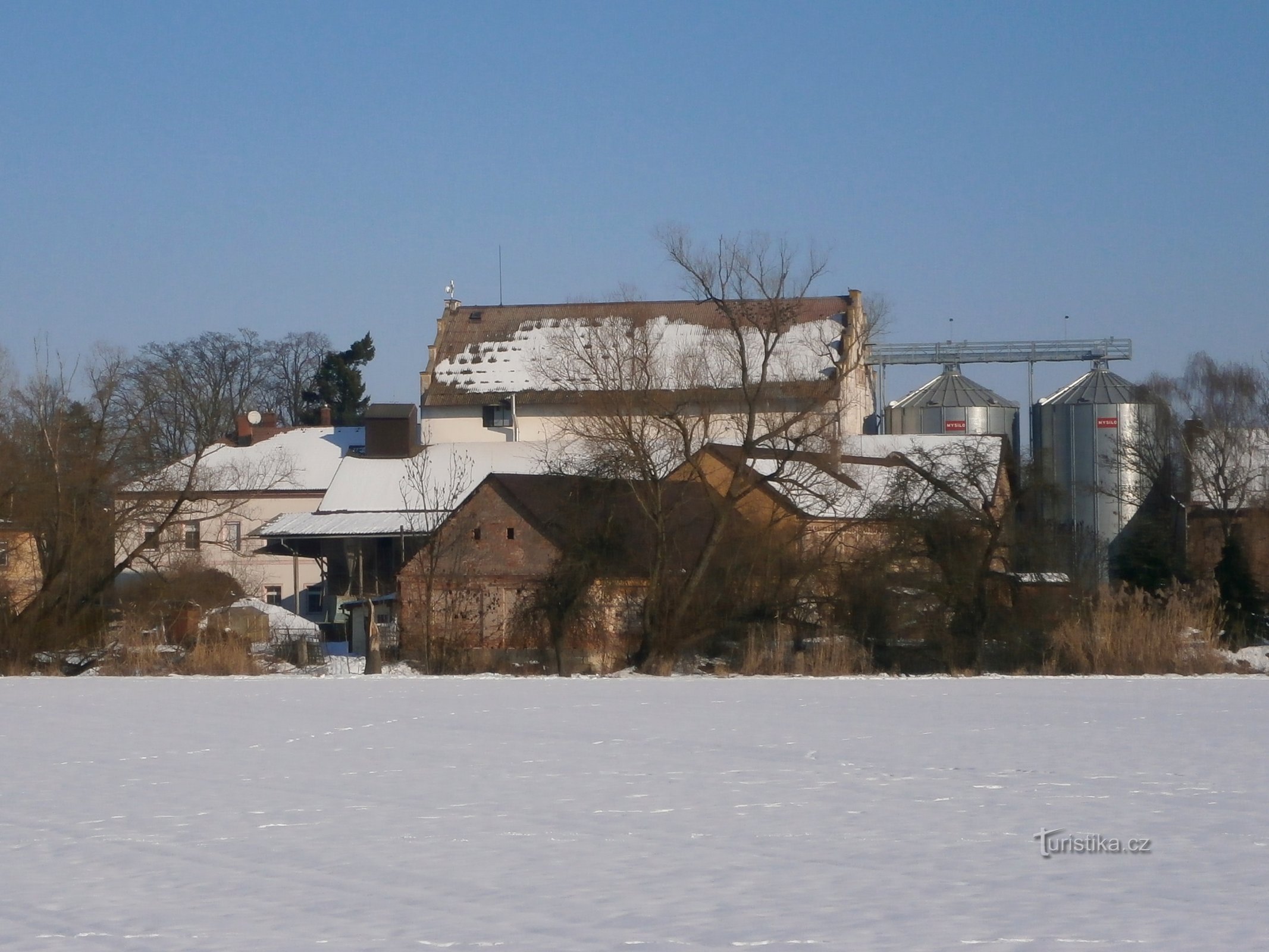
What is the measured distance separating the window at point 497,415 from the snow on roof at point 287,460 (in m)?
6.00

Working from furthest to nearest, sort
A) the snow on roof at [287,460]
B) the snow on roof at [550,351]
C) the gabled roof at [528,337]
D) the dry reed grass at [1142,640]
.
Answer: the snow on roof at [287,460] → the gabled roof at [528,337] → the snow on roof at [550,351] → the dry reed grass at [1142,640]

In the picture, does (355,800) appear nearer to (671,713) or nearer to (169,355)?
(671,713)

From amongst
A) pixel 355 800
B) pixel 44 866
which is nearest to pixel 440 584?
pixel 355 800

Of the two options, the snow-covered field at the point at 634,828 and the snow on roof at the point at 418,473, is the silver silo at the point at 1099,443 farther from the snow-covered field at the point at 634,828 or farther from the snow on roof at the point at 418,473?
the snow-covered field at the point at 634,828

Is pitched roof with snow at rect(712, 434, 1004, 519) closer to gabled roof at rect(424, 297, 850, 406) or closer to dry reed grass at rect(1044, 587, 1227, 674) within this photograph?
dry reed grass at rect(1044, 587, 1227, 674)

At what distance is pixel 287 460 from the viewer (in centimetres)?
5809

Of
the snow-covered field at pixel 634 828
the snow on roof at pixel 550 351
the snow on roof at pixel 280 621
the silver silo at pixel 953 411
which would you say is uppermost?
the snow on roof at pixel 550 351

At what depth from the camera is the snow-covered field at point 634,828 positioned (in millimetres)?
7383

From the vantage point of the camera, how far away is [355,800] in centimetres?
1159

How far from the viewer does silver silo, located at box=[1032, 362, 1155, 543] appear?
173 ft

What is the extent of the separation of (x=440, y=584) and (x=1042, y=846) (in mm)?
25863

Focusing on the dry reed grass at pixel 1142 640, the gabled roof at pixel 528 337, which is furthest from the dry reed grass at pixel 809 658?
the gabled roof at pixel 528 337

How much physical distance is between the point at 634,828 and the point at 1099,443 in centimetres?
4783

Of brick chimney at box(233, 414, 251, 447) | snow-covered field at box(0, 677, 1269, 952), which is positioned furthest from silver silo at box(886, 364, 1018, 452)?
snow-covered field at box(0, 677, 1269, 952)
